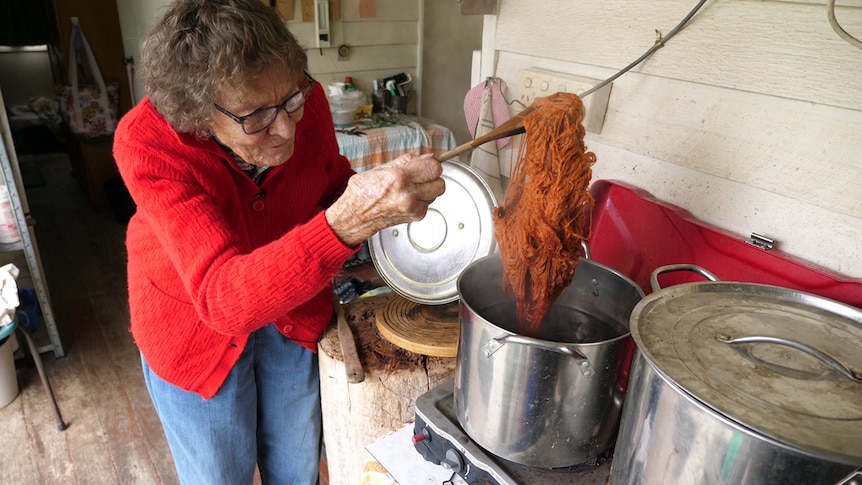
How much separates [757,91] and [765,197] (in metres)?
0.24

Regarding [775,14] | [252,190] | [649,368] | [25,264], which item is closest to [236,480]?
[252,190]

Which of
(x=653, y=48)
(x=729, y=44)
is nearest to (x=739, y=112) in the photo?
(x=729, y=44)

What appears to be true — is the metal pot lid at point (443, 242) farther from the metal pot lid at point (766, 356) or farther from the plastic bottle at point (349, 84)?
the plastic bottle at point (349, 84)

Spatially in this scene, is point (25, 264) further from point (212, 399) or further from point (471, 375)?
point (471, 375)

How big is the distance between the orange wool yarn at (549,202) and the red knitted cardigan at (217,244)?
377 millimetres

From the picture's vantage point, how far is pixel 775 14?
1.15 meters

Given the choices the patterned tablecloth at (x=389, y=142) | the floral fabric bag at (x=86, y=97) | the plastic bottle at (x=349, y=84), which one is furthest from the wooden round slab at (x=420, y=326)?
the floral fabric bag at (x=86, y=97)

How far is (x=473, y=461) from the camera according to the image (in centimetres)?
108

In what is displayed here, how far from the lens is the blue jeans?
1.45m

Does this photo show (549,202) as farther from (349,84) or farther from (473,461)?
(349,84)

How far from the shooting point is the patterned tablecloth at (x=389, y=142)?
3363 millimetres

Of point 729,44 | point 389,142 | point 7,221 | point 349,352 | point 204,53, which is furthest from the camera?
point 389,142

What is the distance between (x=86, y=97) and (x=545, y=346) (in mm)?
4958

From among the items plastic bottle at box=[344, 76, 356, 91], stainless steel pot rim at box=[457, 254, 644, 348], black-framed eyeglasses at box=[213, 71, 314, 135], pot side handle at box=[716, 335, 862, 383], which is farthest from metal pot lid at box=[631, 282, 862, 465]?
plastic bottle at box=[344, 76, 356, 91]
